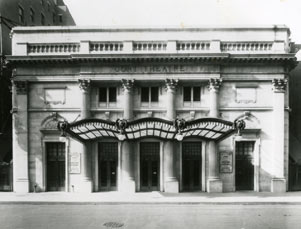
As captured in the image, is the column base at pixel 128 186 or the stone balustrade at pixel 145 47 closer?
the column base at pixel 128 186

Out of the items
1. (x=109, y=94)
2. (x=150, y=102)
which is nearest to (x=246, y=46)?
(x=150, y=102)

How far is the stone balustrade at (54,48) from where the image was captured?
1867 centimetres

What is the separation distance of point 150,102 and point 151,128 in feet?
9.90

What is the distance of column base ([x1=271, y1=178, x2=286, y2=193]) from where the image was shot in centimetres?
1825

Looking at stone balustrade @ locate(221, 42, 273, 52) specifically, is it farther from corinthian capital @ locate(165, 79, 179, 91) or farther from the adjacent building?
the adjacent building

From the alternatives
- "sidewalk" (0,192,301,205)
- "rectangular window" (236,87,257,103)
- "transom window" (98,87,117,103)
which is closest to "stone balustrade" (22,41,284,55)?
"transom window" (98,87,117,103)

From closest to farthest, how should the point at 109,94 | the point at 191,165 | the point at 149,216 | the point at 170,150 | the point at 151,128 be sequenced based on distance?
1. the point at 149,216
2. the point at 151,128
3. the point at 170,150
4. the point at 191,165
5. the point at 109,94

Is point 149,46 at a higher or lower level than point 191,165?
higher

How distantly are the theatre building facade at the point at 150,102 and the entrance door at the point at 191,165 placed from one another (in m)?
0.07

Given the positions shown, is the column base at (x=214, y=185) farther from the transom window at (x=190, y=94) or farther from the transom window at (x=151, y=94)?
the transom window at (x=151, y=94)

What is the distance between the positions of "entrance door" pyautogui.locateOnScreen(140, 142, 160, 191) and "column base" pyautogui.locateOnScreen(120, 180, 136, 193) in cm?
87

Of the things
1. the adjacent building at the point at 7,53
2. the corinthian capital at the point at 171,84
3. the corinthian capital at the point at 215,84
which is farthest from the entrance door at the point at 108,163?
the corinthian capital at the point at 215,84

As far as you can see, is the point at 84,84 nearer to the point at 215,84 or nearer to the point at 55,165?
the point at 55,165

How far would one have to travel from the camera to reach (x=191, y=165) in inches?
747
